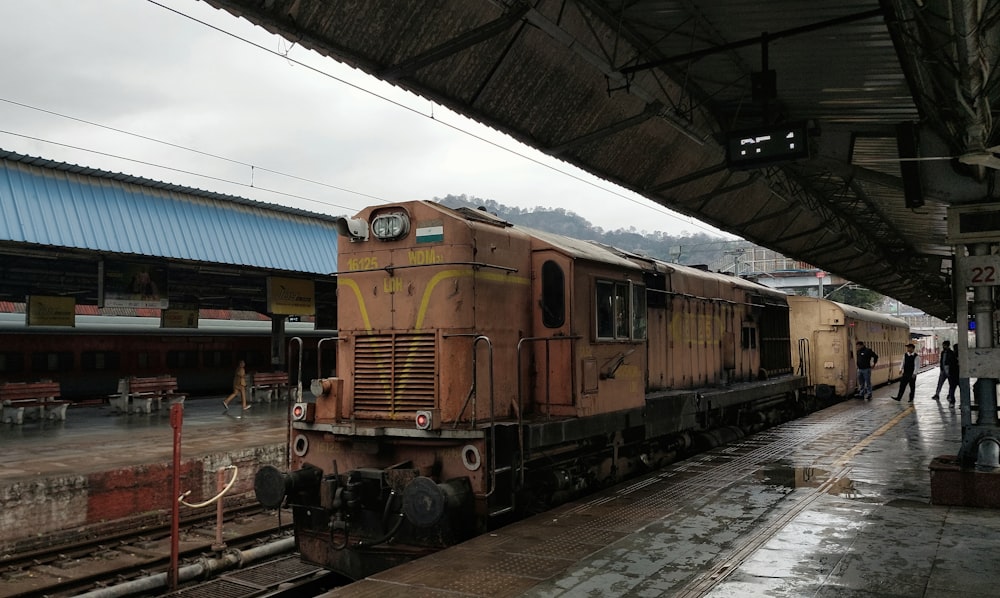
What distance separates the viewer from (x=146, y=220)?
49.9ft

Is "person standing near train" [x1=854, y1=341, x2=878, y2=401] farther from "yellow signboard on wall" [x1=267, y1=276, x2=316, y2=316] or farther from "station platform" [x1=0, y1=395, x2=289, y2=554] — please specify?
"station platform" [x1=0, y1=395, x2=289, y2=554]

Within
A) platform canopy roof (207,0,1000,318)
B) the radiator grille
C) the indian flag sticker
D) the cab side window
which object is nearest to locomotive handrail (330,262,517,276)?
the indian flag sticker

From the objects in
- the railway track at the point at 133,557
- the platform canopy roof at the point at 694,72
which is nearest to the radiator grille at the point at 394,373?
the railway track at the point at 133,557

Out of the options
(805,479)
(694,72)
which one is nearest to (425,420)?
(805,479)

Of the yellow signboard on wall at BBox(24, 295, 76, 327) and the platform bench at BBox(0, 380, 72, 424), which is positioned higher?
the yellow signboard on wall at BBox(24, 295, 76, 327)

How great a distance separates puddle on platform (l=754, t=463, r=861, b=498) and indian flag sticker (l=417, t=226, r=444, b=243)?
514cm

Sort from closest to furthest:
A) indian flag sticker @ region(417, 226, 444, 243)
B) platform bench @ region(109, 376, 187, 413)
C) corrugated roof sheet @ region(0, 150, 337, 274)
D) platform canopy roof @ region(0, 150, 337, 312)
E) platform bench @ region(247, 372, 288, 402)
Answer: indian flag sticker @ region(417, 226, 444, 243)
corrugated roof sheet @ region(0, 150, 337, 274)
platform canopy roof @ region(0, 150, 337, 312)
platform bench @ region(109, 376, 187, 413)
platform bench @ region(247, 372, 288, 402)

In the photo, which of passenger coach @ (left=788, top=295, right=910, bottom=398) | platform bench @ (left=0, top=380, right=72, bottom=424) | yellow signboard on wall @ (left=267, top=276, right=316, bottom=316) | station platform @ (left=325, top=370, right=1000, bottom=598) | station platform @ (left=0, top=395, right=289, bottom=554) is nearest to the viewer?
station platform @ (left=325, top=370, right=1000, bottom=598)

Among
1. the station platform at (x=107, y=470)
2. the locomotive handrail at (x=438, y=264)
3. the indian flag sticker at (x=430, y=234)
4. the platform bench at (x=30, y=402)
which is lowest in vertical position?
the station platform at (x=107, y=470)

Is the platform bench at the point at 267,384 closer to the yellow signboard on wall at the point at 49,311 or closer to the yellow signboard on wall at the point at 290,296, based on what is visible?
the yellow signboard on wall at the point at 290,296

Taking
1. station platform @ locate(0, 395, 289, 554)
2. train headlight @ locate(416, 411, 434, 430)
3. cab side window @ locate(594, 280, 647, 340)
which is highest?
cab side window @ locate(594, 280, 647, 340)

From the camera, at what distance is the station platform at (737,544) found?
202 inches

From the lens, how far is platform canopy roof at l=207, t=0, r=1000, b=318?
703cm

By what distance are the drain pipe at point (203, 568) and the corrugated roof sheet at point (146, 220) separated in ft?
25.2
